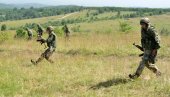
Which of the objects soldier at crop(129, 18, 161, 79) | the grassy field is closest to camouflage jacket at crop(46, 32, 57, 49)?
the grassy field

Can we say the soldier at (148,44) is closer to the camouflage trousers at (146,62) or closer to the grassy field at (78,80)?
the camouflage trousers at (146,62)

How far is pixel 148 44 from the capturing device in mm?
11195

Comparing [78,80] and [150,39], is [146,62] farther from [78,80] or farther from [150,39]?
[78,80]

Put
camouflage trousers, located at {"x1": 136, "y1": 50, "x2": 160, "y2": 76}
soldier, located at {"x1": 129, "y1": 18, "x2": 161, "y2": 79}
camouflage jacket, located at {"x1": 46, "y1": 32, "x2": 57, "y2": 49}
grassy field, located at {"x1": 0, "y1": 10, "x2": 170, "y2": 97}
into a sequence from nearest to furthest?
1. grassy field, located at {"x1": 0, "y1": 10, "x2": 170, "y2": 97}
2. soldier, located at {"x1": 129, "y1": 18, "x2": 161, "y2": 79}
3. camouflage trousers, located at {"x1": 136, "y1": 50, "x2": 160, "y2": 76}
4. camouflage jacket, located at {"x1": 46, "y1": 32, "x2": 57, "y2": 49}

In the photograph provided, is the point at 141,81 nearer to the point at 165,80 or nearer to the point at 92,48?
the point at 165,80

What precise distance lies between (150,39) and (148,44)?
5.6 inches

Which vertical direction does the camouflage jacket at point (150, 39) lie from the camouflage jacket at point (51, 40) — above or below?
above

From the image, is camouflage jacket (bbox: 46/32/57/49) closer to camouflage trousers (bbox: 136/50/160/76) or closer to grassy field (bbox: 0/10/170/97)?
grassy field (bbox: 0/10/170/97)

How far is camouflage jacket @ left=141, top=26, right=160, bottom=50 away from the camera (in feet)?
36.1

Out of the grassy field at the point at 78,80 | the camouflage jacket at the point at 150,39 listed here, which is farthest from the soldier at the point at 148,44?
the grassy field at the point at 78,80

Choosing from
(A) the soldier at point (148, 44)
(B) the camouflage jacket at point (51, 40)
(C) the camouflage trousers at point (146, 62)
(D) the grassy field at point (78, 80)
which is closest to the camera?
(D) the grassy field at point (78, 80)

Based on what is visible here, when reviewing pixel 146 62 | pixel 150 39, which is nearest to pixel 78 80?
pixel 146 62

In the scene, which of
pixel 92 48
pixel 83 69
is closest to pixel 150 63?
pixel 83 69

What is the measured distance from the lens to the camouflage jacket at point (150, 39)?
434 inches
